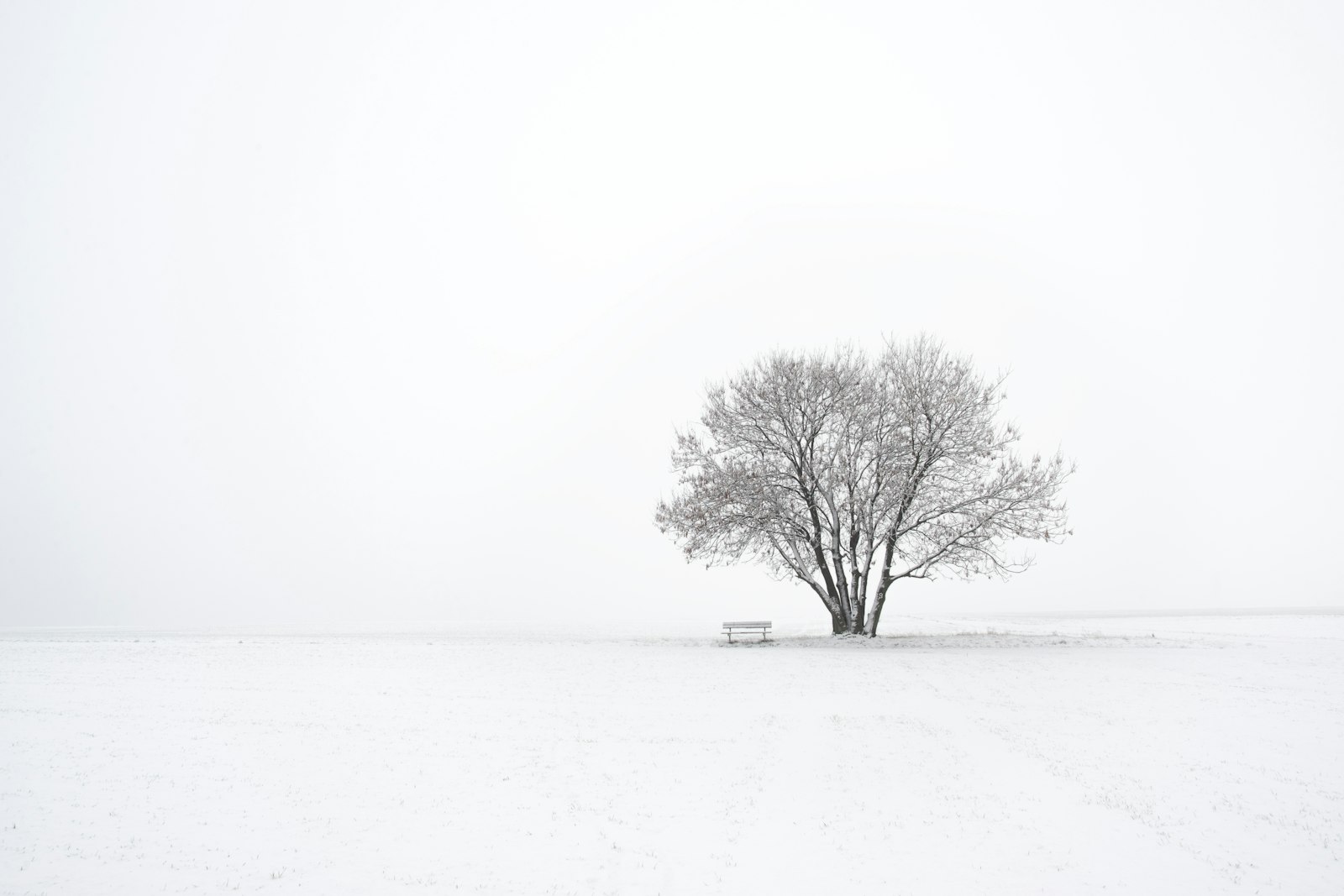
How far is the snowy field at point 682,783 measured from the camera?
30.8ft

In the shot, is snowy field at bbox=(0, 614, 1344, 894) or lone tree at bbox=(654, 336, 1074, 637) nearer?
snowy field at bbox=(0, 614, 1344, 894)

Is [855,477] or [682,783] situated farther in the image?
[855,477]

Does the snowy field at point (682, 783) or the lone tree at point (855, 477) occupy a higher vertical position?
the lone tree at point (855, 477)

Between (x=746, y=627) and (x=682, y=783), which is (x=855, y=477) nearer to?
(x=746, y=627)

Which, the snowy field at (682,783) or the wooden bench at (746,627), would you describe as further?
the wooden bench at (746,627)

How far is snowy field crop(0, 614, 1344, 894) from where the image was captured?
9375mm

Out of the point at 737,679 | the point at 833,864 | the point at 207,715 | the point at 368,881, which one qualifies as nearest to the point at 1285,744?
the point at 833,864

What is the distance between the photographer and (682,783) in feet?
41.9

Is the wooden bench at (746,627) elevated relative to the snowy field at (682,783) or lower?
elevated

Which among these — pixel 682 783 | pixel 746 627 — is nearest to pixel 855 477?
pixel 746 627

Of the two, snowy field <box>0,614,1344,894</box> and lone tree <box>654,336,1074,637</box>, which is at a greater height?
lone tree <box>654,336,1074,637</box>

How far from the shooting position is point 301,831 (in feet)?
35.2

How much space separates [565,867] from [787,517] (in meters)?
29.2

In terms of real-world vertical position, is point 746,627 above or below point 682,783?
above
